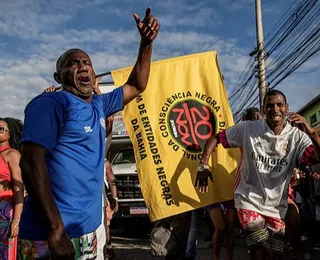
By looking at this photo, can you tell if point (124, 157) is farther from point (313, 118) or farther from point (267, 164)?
point (313, 118)

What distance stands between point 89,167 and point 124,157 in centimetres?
859

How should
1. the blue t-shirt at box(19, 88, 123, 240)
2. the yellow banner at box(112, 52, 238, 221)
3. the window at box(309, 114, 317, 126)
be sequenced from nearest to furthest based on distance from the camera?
1. the blue t-shirt at box(19, 88, 123, 240)
2. the yellow banner at box(112, 52, 238, 221)
3. the window at box(309, 114, 317, 126)

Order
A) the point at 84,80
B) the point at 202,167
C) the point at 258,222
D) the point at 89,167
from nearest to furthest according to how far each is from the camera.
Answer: the point at 89,167
the point at 84,80
the point at 258,222
the point at 202,167

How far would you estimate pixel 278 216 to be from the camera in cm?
414

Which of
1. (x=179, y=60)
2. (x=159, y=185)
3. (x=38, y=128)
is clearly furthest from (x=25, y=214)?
(x=179, y=60)

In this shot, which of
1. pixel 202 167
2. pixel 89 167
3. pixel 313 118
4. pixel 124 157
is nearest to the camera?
pixel 89 167

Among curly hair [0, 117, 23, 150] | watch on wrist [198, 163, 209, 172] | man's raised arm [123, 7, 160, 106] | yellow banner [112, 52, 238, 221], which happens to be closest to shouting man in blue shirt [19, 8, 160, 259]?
man's raised arm [123, 7, 160, 106]

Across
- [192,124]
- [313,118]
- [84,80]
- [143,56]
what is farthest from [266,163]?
[313,118]

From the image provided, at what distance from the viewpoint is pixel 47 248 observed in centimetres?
217

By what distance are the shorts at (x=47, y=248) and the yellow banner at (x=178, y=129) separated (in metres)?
2.06

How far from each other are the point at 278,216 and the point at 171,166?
3.88ft

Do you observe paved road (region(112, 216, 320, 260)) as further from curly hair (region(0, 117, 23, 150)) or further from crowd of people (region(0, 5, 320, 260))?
curly hair (region(0, 117, 23, 150))

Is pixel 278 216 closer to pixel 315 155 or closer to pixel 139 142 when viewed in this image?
pixel 315 155

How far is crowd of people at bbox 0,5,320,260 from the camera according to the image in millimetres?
2094
